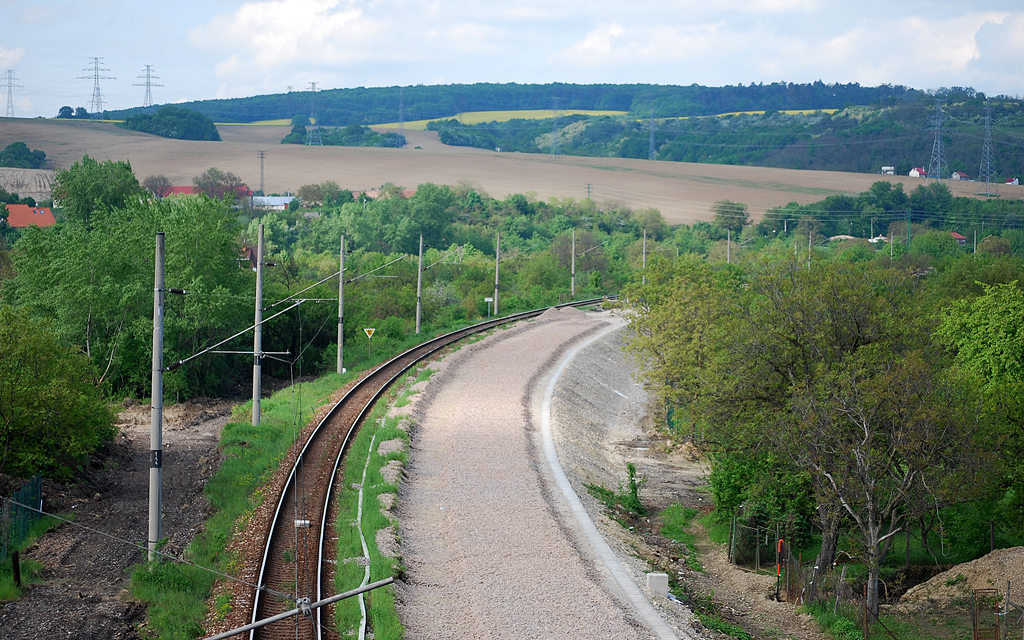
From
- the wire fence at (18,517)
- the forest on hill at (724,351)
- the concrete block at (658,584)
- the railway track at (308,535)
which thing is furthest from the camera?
the forest on hill at (724,351)

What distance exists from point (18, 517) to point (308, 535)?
7.53 metres

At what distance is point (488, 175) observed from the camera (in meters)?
185

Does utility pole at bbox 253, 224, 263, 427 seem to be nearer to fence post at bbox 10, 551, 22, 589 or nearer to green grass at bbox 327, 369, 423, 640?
green grass at bbox 327, 369, 423, 640

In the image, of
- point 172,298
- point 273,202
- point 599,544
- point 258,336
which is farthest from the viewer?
point 273,202

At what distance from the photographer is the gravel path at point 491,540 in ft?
65.0

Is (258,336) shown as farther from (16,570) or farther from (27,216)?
(27,216)

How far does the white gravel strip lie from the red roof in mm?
92073

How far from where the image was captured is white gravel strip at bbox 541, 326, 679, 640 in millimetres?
20250

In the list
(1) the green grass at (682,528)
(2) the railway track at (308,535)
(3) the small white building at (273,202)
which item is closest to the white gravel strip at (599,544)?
(1) the green grass at (682,528)

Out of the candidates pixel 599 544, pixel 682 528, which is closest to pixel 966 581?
pixel 682 528

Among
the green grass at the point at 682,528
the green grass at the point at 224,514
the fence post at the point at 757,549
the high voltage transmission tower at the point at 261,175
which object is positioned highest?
the high voltage transmission tower at the point at 261,175

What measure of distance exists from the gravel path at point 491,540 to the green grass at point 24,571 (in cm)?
816

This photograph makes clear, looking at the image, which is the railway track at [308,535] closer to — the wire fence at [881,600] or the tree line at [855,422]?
the wire fence at [881,600]

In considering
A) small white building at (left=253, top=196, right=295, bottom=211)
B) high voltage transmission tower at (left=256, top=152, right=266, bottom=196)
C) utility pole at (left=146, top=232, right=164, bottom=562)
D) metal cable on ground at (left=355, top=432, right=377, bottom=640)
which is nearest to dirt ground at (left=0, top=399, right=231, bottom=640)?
utility pole at (left=146, top=232, right=164, bottom=562)
